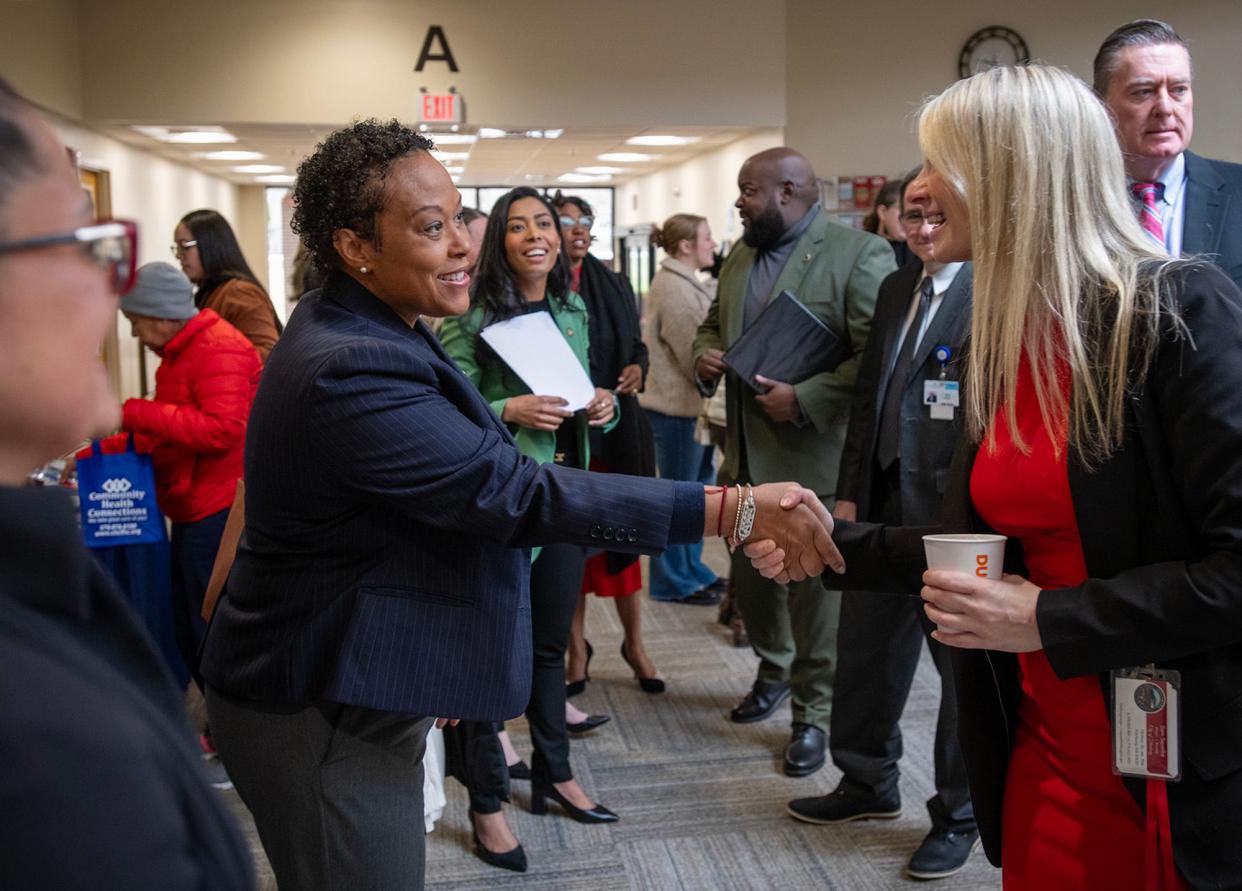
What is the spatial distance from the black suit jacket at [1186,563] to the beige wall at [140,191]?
8.09 metres

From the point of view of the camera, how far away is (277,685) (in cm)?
152

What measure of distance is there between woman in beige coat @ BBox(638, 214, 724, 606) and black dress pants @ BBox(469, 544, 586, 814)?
2.34 meters

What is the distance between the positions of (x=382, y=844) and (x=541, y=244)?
78.3 inches

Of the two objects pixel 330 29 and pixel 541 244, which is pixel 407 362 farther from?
pixel 330 29

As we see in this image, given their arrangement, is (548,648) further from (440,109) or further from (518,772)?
(440,109)

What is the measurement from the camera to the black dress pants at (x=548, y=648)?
3.00 metres

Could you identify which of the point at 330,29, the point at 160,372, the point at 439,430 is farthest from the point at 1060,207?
the point at 330,29

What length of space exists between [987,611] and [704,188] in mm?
11263

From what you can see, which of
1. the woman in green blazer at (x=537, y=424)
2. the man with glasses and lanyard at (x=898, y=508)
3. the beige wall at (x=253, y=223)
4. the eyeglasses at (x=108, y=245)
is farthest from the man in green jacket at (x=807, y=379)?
the beige wall at (x=253, y=223)

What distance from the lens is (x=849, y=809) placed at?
3158 millimetres

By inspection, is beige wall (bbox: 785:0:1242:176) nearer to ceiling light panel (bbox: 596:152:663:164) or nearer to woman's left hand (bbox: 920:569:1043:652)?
ceiling light panel (bbox: 596:152:663:164)

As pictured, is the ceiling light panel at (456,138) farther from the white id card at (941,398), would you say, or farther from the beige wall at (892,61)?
the white id card at (941,398)

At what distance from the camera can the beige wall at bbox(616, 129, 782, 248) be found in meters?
10.5

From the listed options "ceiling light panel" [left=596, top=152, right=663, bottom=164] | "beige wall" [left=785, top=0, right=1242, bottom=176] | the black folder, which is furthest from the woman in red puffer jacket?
"ceiling light panel" [left=596, top=152, right=663, bottom=164]
